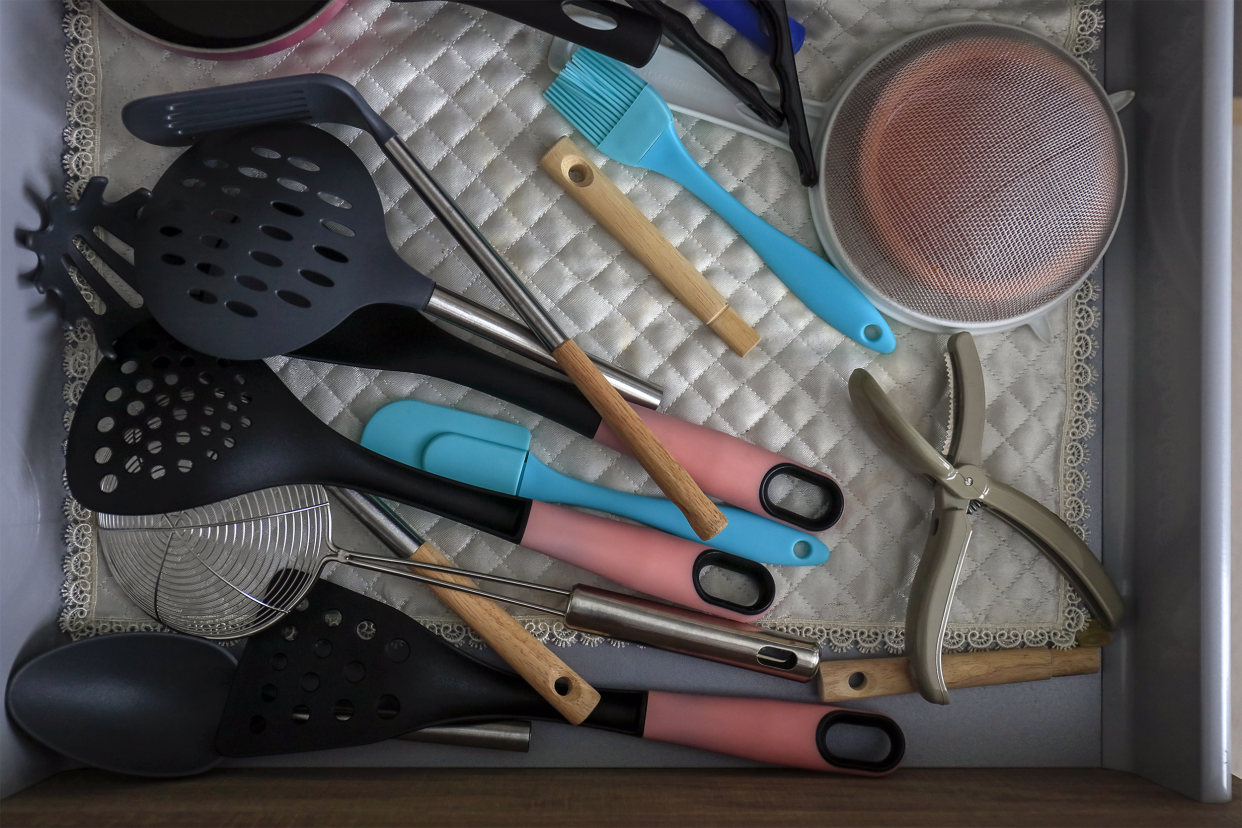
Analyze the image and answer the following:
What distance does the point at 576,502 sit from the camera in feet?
1.69

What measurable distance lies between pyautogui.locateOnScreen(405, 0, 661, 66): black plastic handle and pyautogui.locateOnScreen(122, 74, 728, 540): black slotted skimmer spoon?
11 cm

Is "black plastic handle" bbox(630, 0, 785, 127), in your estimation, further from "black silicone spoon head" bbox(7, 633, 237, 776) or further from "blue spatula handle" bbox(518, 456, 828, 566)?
"black silicone spoon head" bbox(7, 633, 237, 776)

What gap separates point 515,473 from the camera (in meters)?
0.51

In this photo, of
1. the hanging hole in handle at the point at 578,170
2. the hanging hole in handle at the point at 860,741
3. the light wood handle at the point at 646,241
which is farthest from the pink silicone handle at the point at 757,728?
the hanging hole in handle at the point at 578,170

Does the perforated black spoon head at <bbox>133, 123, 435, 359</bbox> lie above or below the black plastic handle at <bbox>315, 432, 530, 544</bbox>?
above

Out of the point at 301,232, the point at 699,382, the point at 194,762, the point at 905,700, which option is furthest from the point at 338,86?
the point at 905,700

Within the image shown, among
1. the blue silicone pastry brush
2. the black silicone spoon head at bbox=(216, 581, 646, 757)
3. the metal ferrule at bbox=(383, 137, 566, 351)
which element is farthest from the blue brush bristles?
the black silicone spoon head at bbox=(216, 581, 646, 757)

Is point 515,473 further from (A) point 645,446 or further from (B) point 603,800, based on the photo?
(B) point 603,800

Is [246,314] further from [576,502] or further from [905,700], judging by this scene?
[905,700]

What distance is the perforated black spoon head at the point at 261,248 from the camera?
1.51ft

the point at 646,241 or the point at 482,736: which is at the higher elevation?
the point at 646,241

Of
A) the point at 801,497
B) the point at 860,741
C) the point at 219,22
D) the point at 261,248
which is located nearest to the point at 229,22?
the point at 219,22

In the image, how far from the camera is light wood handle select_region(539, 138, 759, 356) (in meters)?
0.52

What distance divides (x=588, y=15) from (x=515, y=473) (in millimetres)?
302
